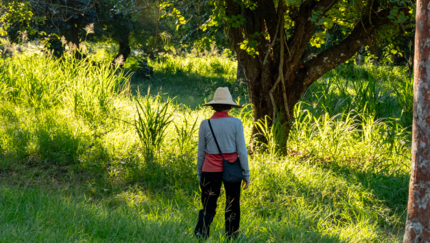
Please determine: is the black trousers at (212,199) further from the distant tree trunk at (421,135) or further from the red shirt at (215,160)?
the distant tree trunk at (421,135)

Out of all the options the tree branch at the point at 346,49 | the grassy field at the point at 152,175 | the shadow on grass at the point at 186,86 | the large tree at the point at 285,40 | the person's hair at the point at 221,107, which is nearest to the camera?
the person's hair at the point at 221,107

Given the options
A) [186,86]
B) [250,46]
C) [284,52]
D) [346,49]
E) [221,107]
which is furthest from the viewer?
[186,86]

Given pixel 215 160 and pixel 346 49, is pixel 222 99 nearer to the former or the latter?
pixel 215 160

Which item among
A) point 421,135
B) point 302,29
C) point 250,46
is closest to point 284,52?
point 302,29

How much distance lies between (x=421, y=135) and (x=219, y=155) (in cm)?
171

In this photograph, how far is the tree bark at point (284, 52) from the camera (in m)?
5.62

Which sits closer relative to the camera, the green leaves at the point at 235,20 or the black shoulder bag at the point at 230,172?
the black shoulder bag at the point at 230,172

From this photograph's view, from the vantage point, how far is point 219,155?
3.54m

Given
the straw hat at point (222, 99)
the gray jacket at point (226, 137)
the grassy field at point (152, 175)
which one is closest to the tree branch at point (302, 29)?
the grassy field at point (152, 175)

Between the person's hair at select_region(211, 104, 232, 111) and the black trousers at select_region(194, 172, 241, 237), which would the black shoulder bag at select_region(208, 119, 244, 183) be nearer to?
the black trousers at select_region(194, 172, 241, 237)

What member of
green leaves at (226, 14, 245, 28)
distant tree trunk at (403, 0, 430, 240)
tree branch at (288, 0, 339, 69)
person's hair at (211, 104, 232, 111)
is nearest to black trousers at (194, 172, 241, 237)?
person's hair at (211, 104, 232, 111)

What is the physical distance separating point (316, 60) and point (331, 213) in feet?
8.29

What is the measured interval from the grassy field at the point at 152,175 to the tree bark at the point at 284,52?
53cm

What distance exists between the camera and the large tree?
5.53 metres
